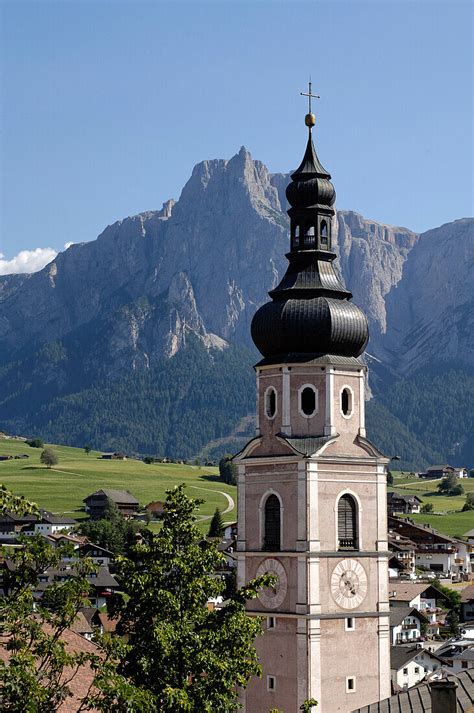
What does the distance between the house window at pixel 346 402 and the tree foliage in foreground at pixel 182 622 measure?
51.6ft

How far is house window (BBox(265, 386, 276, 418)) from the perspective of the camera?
52844 millimetres

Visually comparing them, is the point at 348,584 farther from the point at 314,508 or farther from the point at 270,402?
the point at 270,402

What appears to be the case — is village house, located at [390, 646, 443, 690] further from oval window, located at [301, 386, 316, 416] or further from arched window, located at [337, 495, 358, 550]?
oval window, located at [301, 386, 316, 416]

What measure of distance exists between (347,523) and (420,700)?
58.1ft

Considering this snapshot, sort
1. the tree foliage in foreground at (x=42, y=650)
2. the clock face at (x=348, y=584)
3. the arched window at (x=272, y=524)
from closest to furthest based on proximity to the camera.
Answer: the tree foliage in foreground at (x=42, y=650), the clock face at (x=348, y=584), the arched window at (x=272, y=524)

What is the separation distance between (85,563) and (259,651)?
840 inches

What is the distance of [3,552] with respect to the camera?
2992 cm

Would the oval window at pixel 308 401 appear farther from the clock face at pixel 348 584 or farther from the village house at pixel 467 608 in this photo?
the village house at pixel 467 608

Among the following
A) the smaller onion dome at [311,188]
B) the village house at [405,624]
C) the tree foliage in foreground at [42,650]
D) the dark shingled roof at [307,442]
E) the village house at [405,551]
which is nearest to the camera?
the tree foliage in foreground at [42,650]

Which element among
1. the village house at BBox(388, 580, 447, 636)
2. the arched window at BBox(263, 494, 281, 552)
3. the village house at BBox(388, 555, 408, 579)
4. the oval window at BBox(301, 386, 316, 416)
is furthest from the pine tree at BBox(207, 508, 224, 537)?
the oval window at BBox(301, 386, 316, 416)

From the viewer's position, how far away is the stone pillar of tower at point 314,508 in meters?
50.4

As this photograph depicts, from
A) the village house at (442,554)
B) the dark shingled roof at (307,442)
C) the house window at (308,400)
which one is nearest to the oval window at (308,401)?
the house window at (308,400)

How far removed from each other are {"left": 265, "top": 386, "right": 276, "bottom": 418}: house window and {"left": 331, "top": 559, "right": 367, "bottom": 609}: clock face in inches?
239

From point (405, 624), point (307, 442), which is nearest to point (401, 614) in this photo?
point (405, 624)
